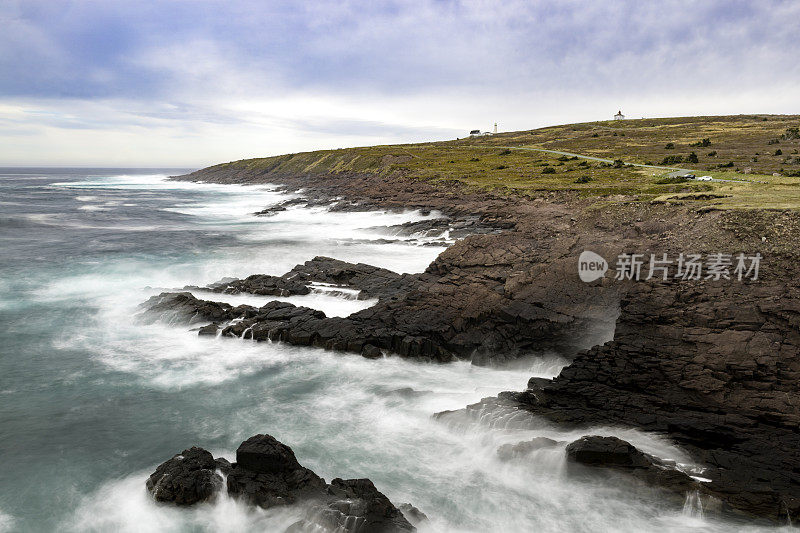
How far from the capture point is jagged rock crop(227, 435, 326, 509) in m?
10.9

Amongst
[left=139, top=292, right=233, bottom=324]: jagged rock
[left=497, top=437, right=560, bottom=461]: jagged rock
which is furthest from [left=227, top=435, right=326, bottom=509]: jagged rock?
[left=139, top=292, right=233, bottom=324]: jagged rock

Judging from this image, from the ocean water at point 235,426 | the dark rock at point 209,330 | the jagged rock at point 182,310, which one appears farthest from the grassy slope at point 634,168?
the jagged rock at point 182,310

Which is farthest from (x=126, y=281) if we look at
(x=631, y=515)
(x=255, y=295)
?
(x=631, y=515)

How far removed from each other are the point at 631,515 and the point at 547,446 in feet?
8.11

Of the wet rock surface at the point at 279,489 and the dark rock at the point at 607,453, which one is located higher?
the dark rock at the point at 607,453

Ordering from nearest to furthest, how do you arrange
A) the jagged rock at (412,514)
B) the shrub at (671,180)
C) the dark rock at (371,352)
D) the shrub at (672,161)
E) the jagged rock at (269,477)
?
the jagged rock at (412,514)
the jagged rock at (269,477)
the dark rock at (371,352)
the shrub at (671,180)
the shrub at (672,161)

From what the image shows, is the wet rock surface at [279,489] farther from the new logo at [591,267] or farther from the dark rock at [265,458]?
the new logo at [591,267]

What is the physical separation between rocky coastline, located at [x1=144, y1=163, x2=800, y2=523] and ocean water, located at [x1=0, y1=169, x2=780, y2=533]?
0.82 m

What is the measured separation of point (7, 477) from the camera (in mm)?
12641

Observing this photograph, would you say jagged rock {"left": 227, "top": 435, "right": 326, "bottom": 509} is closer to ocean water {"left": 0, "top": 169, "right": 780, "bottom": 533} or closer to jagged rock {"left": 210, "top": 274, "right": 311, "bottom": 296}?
ocean water {"left": 0, "top": 169, "right": 780, "bottom": 533}

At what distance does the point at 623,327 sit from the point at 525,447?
6.87 metres

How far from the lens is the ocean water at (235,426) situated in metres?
11.2

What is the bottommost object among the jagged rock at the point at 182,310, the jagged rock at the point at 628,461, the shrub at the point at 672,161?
the jagged rock at the point at 628,461

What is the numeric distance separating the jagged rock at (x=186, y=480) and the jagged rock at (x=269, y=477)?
1.78ft
